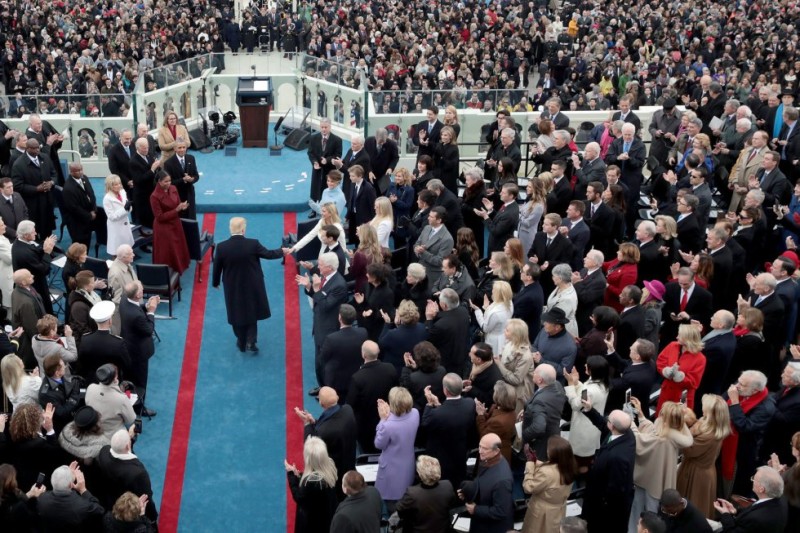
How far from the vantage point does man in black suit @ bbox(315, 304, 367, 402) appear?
28.3 feet

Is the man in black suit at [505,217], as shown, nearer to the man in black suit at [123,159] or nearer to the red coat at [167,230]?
the red coat at [167,230]

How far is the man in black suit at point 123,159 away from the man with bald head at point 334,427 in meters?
6.69

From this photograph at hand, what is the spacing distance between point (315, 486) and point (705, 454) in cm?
318

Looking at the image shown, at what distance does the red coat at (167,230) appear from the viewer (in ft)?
38.7

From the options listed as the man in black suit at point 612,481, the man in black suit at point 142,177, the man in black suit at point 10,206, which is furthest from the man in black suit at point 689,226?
the man in black suit at point 10,206

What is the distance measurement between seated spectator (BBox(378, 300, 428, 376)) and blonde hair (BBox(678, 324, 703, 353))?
2.33 meters

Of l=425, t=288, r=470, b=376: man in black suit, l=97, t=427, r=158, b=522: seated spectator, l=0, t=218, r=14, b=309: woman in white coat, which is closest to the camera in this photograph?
l=97, t=427, r=158, b=522: seated spectator

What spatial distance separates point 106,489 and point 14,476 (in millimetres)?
951

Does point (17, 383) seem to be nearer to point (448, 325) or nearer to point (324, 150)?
point (448, 325)

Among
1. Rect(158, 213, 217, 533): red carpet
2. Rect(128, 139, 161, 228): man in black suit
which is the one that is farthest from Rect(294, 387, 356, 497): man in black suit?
Rect(128, 139, 161, 228): man in black suit

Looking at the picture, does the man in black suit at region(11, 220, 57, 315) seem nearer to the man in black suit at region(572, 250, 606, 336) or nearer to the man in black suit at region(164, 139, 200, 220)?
the man in black suit at region(164, 139, 200, 220)

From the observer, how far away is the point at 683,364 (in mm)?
8328

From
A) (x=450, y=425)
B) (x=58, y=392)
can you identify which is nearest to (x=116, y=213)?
(x=58, y=392)

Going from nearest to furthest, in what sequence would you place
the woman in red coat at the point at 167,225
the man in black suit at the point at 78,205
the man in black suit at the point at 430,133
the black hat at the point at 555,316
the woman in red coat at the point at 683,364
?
the woman in red coat at the point at 683,364, the black hat at the point at 555,316, the woman in red coat at the point at 167,225, the man in black suit at the point at 78,205, the man in black suit at the point at 430,133
